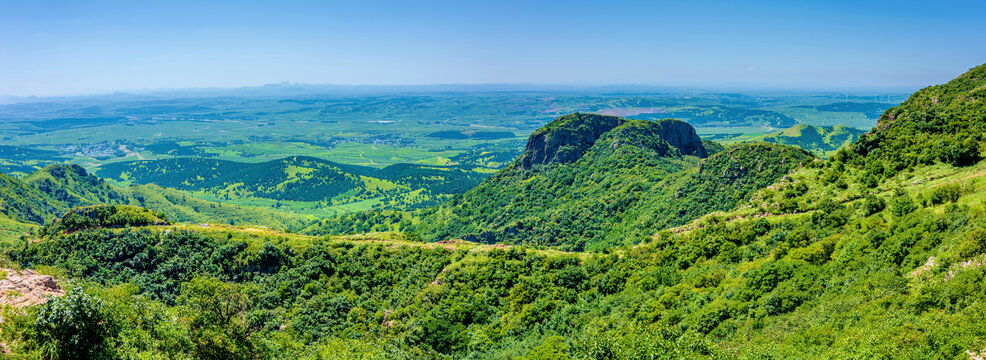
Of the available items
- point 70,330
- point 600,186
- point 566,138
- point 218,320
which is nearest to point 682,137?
point 566,138

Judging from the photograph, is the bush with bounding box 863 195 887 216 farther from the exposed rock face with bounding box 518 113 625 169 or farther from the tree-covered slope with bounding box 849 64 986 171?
the exposed rock face with bounding box 518 113 625 169

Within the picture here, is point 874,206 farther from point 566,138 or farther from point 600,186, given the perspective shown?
point 566,138

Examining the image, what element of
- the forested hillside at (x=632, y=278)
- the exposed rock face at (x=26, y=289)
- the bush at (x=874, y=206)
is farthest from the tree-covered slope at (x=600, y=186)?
the exposed rock face at (x=26, y=289)

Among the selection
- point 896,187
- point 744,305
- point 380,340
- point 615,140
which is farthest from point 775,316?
point 615,140

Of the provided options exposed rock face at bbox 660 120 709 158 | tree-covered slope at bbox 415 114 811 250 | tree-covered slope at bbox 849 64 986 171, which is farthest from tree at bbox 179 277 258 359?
exposed rock face at bbox 660 120 709 158

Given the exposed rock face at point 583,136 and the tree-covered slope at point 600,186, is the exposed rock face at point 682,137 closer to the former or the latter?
the exposed rock face at point 583,136

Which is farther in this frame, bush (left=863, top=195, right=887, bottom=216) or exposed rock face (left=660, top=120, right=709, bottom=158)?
exposed rock face (left=660, top=120, right=709, bottom=158)
